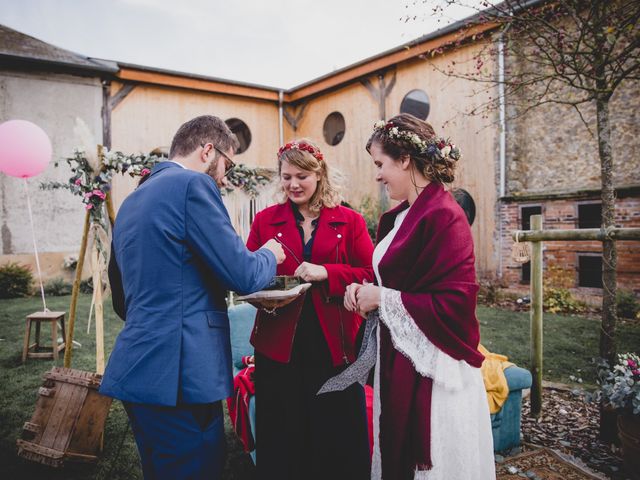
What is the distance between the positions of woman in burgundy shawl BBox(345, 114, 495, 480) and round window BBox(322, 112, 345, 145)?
12.8 metres

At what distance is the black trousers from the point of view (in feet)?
7.54

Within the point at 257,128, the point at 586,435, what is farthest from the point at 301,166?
the point at 257,128

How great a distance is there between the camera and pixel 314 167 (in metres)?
2.60

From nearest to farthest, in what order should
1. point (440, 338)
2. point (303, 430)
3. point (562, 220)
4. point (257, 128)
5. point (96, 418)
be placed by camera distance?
point (440, 338) → point (303, 430) → point (96, 418) → point (562, 220) → point (257, 128)

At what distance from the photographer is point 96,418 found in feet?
11.2

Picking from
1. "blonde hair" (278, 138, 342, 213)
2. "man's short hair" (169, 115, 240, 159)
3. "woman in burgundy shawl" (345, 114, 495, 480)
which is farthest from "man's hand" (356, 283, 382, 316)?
"man's short hair" (169, 115, 240, 159)

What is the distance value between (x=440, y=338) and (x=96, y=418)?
3.20 m

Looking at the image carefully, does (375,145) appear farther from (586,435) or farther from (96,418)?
(586,435)

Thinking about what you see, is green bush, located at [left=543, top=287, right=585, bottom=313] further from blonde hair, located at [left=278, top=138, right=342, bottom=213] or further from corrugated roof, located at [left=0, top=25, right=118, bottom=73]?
corrugated roof, located at [left=0, top=25, right=118, bottom=73]

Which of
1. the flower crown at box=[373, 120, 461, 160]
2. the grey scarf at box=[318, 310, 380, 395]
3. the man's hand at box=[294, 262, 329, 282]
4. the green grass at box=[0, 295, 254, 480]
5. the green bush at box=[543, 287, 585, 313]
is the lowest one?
the green grass at box=[0, 295, 254, 480]

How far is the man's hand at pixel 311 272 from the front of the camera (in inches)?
90.7

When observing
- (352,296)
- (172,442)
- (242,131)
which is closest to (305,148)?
(352,296)

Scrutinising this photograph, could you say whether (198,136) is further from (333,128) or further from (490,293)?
(333,128)

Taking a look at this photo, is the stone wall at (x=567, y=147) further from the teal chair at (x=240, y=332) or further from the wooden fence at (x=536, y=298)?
the teal chair at (x=240, y=332)
